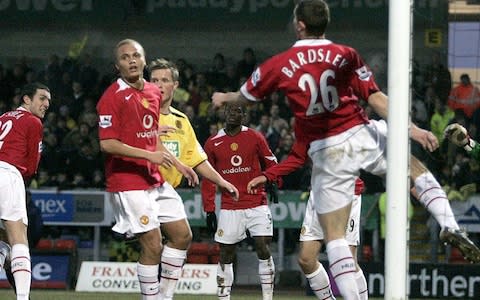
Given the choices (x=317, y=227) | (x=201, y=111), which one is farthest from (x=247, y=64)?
(x=317, y=227)

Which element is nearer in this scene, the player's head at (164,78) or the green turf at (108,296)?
the player's head at (164,78)

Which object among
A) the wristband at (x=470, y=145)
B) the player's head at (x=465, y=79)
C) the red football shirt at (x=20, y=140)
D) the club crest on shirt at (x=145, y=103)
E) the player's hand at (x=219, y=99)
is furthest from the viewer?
the player's head at (x=465, y=79)

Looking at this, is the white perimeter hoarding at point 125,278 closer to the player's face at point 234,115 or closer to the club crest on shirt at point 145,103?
the player's face at point 234,115

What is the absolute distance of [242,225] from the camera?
13188mm

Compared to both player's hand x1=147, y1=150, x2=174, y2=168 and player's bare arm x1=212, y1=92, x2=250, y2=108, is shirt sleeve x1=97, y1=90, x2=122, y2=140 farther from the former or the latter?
player's bare arm x1=212, y1=92, x2=250, y2=108

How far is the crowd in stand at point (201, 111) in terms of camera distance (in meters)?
14.9

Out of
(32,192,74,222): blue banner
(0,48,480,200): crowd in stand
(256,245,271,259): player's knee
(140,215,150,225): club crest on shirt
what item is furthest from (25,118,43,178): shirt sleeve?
(32,192,74,222): blue banner

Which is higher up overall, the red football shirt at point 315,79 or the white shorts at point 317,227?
the red football shirt at point 315,79

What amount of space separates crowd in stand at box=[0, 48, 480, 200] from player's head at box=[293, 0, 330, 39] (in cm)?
574

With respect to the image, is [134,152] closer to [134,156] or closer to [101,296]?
[134,156]

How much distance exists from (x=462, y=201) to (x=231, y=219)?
14.4 feet

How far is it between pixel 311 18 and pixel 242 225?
5.55 m

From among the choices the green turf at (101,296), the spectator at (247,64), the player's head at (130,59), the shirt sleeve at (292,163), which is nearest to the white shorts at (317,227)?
the shirt sleeve at (292,163)

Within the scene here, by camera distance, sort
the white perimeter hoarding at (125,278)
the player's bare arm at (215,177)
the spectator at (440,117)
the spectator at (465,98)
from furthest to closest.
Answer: the white perimeter hoarding at (125,278), the spectator at (465,98), the spectator at (440,117), the player's bare arm at (215,177)
